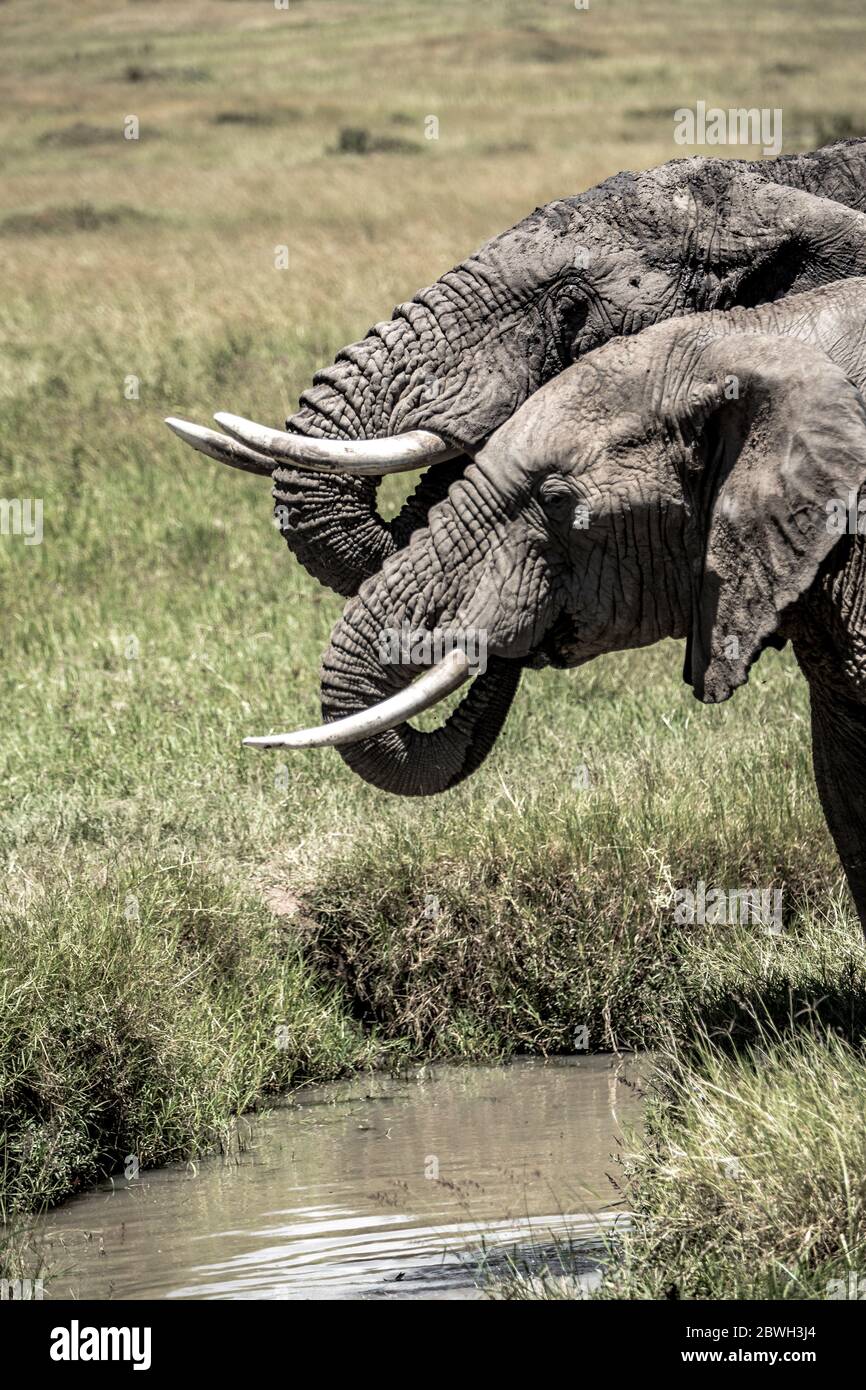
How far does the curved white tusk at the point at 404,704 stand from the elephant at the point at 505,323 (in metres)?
0.59

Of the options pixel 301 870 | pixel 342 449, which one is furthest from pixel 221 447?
pixel 301 870

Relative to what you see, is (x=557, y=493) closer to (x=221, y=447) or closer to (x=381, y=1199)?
(x=221, y=447)

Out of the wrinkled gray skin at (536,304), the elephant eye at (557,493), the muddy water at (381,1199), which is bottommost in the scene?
the muddy water at (381,1199)

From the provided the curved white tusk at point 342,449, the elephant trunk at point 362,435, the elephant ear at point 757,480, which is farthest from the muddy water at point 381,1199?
the curved white tusk at point 342,449

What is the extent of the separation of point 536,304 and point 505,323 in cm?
10

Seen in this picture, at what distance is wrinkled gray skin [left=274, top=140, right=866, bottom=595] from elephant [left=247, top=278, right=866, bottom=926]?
1.33ft

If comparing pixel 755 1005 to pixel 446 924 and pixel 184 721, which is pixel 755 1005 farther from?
pixel 184 721

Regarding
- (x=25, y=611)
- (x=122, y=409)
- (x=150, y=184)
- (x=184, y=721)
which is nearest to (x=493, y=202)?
(x=150, y=184)

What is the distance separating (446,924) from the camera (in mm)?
→ 7277

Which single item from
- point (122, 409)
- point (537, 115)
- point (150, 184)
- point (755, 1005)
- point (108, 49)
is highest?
point (108, 49)

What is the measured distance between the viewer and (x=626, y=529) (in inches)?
197

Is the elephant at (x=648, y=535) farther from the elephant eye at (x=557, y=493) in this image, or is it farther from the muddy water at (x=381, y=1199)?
the muddy water at (x=381, y=1199)

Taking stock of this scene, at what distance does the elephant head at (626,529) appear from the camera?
16.0 ft

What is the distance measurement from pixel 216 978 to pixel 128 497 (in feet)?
24.6
